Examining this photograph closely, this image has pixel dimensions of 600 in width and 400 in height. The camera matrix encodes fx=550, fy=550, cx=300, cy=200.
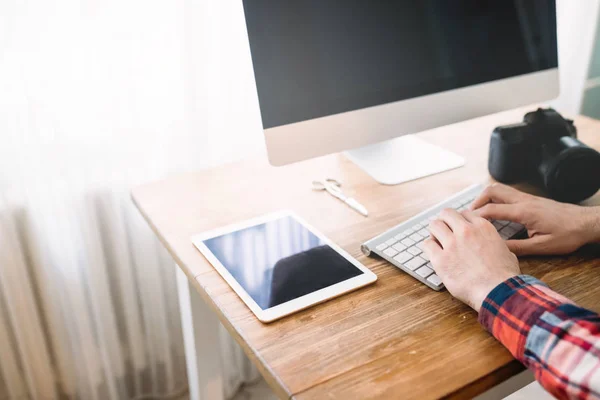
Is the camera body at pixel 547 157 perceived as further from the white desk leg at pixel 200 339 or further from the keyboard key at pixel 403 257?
the white desk leg at pixel 200 339

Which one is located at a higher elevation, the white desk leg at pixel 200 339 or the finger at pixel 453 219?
the finger at pixel 453 219

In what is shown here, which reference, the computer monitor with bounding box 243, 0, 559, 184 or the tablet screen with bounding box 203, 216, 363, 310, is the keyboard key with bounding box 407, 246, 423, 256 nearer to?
the tablet screen with bounding box 203, 216, 363, 310

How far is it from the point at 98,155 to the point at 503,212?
76cm

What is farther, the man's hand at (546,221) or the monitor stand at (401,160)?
the monitor stand at (401,160)

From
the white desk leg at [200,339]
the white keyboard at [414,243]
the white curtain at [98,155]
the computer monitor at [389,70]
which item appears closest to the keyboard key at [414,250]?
the white keyboard at [414,243]

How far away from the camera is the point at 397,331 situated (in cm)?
62

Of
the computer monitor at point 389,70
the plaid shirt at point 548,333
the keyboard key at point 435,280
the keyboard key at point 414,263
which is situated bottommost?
the plaid shirt at point 548,333

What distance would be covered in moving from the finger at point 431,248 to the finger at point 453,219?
31 millimetres

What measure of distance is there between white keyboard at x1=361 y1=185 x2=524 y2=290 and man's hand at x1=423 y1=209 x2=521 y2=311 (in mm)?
18

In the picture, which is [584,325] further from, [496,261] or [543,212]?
[543,212]

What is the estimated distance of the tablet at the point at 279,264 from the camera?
0.67m

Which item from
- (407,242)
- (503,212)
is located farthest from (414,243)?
(503,212)

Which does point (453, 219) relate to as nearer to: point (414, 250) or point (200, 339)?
point (414, 250)

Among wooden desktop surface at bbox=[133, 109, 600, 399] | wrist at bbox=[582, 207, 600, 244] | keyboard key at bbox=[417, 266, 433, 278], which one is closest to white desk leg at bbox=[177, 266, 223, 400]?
wooden desktop surface at bbox=[133, 109, 600, 399]
